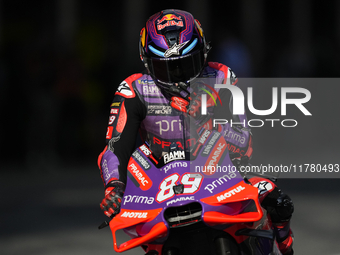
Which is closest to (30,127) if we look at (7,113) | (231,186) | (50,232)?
(7,113)

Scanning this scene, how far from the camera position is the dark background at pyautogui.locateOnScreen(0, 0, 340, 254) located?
26.1 feet

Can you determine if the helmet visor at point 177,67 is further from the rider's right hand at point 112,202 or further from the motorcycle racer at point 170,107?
the rider's right hand at point 112,202

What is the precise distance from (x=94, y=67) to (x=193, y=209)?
7.02m

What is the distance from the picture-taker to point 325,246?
4.77 meters

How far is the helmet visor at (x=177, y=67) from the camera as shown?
275 centimetres

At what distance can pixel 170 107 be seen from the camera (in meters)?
2.84

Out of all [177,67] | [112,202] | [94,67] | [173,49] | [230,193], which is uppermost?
[173,49]

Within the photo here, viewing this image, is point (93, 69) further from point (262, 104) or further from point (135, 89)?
point (135, 89)

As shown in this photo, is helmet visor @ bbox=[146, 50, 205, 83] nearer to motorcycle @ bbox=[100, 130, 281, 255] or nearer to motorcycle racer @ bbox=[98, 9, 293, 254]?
motorcycle racer @ bbox=[98, 9, 293, 254]

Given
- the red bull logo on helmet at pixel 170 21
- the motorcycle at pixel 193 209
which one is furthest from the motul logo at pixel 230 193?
the red bull logo on helmet at pixel 170 21

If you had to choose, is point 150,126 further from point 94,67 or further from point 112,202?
point 94,67

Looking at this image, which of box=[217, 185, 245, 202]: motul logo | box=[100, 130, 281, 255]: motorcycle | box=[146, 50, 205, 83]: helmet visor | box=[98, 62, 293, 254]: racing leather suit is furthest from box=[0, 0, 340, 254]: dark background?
box=[217, 185, 245, 202]: motul logo

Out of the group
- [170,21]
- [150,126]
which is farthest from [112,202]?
[170,21]

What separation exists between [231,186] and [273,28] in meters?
7.97
